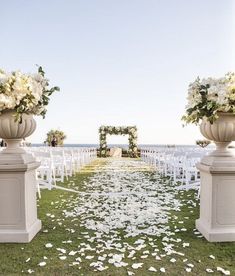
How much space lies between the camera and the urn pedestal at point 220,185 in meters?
3.63

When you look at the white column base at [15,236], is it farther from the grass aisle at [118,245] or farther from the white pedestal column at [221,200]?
the white pedestal column at [221,200]

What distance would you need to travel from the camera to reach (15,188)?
364 centimetres

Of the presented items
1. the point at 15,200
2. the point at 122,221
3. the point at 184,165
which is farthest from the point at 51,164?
the point at 15,200

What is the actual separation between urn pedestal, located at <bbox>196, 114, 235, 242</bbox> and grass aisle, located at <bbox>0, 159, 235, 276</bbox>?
167 mm

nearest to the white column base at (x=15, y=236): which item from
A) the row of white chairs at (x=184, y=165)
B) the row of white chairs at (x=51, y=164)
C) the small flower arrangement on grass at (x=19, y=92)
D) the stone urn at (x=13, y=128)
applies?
the stone urn at (x=13, y=128)

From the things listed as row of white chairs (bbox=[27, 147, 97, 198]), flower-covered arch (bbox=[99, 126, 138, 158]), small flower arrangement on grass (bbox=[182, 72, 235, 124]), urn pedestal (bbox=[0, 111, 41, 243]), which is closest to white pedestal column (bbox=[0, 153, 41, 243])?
urn pedestal (bbox=[0, 111, 41, 243])

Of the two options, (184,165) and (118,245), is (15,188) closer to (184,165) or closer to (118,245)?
(118,245)

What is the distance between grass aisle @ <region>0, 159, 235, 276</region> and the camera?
2883 millimetres

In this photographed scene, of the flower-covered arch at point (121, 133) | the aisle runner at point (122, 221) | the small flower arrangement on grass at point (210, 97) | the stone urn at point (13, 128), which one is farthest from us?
the flower-covered arch at point (121, 133)

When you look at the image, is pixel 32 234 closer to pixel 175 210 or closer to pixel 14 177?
pixel 14 177

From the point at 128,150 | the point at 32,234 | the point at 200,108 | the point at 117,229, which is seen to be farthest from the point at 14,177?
the point at 128,150

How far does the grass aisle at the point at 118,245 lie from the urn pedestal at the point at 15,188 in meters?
0.18

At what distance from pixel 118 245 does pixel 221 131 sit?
167 centimetres

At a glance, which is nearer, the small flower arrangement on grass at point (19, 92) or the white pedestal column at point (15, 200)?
the small flower arrangement on grass at point (19, 92)
